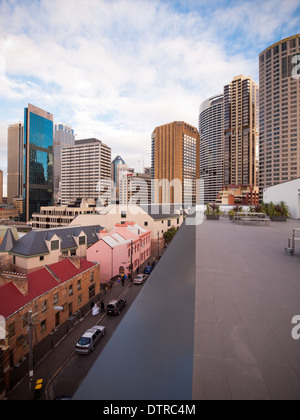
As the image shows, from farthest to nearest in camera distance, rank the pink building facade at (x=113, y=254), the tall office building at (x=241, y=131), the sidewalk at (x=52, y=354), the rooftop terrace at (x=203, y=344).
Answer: the tall office building at (x=241, y=131), the pink building facade at (x=113, y=254), the sidewalk at (x=52, y=354), the rooftop terrace at (x=203, y=344)

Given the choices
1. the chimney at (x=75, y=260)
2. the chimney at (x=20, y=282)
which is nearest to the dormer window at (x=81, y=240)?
the chimney at (x=75, y=260)

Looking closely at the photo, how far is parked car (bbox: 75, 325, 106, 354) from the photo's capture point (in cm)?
1238

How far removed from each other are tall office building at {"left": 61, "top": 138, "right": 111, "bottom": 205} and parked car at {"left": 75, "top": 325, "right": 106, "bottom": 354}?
92.1 m

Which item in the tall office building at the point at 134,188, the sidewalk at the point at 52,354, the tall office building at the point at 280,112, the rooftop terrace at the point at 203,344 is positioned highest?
the tall office building at the point at 280,112

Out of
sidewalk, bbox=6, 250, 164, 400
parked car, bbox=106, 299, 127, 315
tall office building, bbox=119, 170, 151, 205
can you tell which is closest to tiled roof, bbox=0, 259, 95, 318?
sidewalk, bbox=6, 250, 164, 400

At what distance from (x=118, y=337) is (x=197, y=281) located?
7.92 ft

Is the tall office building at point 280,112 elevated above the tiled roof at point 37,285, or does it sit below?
above

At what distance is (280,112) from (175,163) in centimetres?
5059

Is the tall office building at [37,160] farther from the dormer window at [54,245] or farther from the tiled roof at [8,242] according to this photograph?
the dormer window at [54,245]

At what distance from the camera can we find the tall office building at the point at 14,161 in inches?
7239

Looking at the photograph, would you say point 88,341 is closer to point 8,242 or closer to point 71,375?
point 71,375

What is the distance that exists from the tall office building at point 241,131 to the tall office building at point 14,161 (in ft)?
553

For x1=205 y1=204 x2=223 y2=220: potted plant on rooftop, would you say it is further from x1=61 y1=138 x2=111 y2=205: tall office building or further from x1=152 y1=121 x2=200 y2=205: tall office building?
x1=61 y1=138 x2=111 y2=205: tall office building
